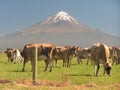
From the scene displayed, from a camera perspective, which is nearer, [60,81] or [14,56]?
[60,81]

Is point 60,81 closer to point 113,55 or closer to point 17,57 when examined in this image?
point 113,55

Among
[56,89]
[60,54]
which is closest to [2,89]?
[56,89]

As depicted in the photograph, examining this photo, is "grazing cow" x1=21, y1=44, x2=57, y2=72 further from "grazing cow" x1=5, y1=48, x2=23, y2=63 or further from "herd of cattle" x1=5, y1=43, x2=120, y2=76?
"grazing cow" x1=5, y1=48, x2=23, y2=63

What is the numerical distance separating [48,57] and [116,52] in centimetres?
2011

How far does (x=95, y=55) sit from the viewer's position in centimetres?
2661

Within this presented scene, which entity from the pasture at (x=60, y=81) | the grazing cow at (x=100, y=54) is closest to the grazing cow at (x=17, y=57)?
the grazing cow at (x=100, y=54)

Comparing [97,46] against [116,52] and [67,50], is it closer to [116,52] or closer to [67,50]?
[67,50]

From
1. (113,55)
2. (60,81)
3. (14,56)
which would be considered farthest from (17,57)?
(60,81)

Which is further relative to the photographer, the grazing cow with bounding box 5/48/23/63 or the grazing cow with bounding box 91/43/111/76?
the grazing cow with bounding box 5/48/23/63

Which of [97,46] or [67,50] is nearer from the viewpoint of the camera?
[97,46]

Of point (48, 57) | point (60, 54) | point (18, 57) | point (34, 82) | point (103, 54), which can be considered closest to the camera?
point (34, 82)

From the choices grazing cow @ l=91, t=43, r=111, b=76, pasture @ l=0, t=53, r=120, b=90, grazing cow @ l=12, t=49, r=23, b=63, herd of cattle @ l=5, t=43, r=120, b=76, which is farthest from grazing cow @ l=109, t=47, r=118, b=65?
pasture @ l=0, t=53, r=120, b=90

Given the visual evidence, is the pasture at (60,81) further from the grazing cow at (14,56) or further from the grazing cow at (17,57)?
the grazing cow at (14,56)

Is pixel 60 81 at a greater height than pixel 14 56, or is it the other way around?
pixel 14 56
